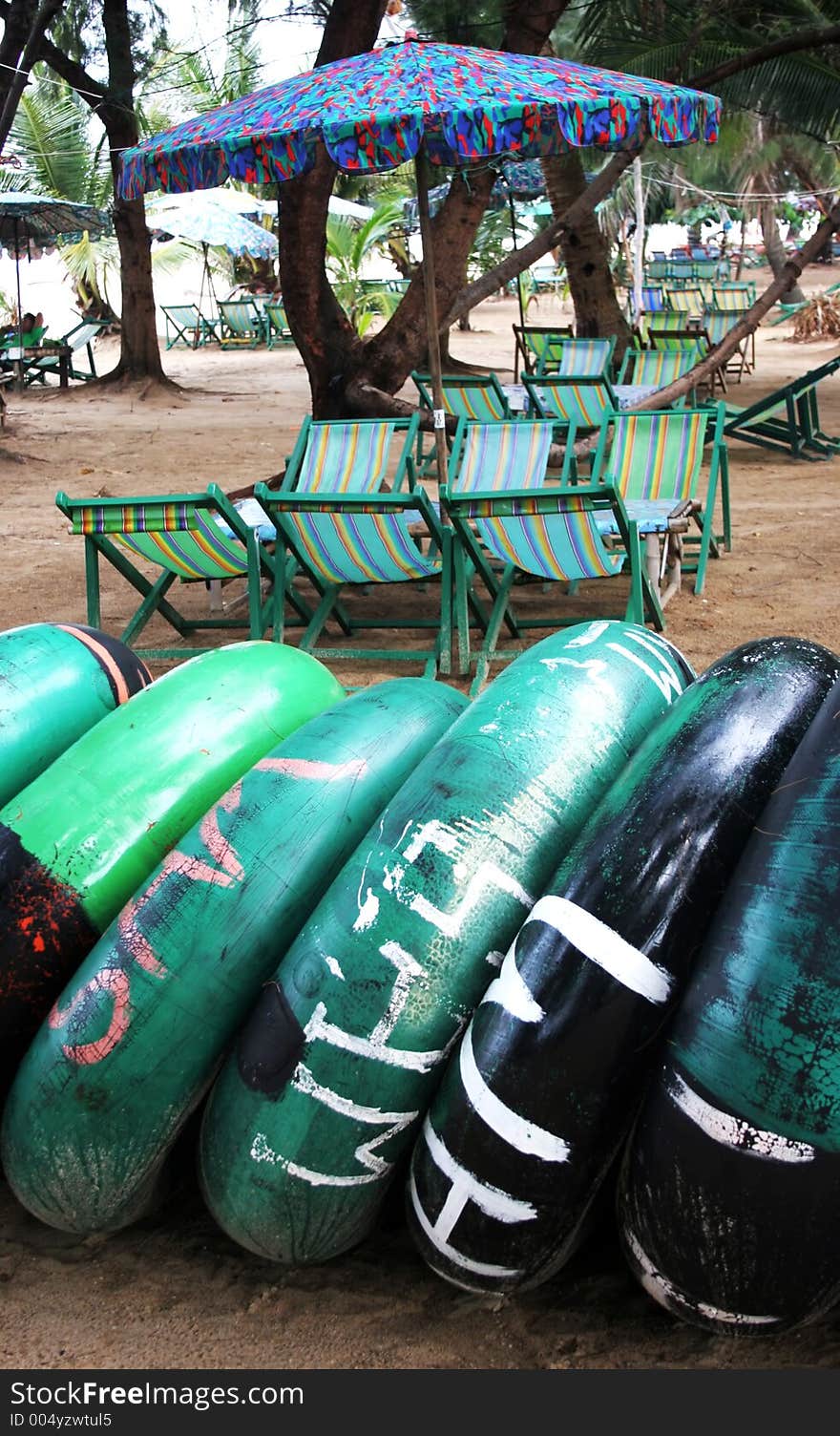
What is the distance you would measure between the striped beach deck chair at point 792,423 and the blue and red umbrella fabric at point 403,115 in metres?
5.04

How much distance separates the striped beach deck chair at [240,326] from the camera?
2772cm

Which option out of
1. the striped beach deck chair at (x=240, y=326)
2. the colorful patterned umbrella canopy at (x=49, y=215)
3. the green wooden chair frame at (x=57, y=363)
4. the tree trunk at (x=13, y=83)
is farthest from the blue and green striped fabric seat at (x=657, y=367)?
the striped beach deck chair at (x=240, y=326)

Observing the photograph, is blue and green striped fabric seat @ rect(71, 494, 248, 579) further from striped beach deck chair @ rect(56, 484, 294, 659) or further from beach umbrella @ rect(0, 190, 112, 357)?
beach umbrella @ rect(0, 190, 112, 357)

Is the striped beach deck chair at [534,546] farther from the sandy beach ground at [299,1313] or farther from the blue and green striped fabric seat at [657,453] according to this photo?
the sandy beach ground at [299,1313]

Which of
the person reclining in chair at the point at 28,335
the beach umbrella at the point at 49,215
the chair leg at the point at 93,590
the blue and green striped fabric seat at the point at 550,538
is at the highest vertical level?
the beach umbrella at the point at 49,215

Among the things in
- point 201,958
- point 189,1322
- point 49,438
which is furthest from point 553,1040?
point 49,438

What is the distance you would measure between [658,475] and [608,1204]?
5970mm

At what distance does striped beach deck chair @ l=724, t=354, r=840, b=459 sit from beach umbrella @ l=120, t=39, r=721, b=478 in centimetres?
501

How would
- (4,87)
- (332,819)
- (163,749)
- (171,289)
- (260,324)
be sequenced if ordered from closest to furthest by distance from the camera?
1. (332,819)
2. (163,749)
3. (4,87)
4. (260,324)
5. (171,289)

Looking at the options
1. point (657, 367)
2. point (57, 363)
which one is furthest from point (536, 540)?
point (57, 363)

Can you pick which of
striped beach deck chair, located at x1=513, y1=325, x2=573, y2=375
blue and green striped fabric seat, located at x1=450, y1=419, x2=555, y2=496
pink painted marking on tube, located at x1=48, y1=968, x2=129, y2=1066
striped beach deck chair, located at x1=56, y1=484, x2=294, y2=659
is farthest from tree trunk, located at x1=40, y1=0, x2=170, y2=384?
pink painted marking on tube, located at x1=48, y1=968, x2=129, y2=1066

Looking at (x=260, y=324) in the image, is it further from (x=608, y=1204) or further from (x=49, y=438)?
(x=608, y=1204)

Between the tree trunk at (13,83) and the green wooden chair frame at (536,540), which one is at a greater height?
Answer: the tree trunk at (13,83)

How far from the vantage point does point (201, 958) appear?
88.5 inches
